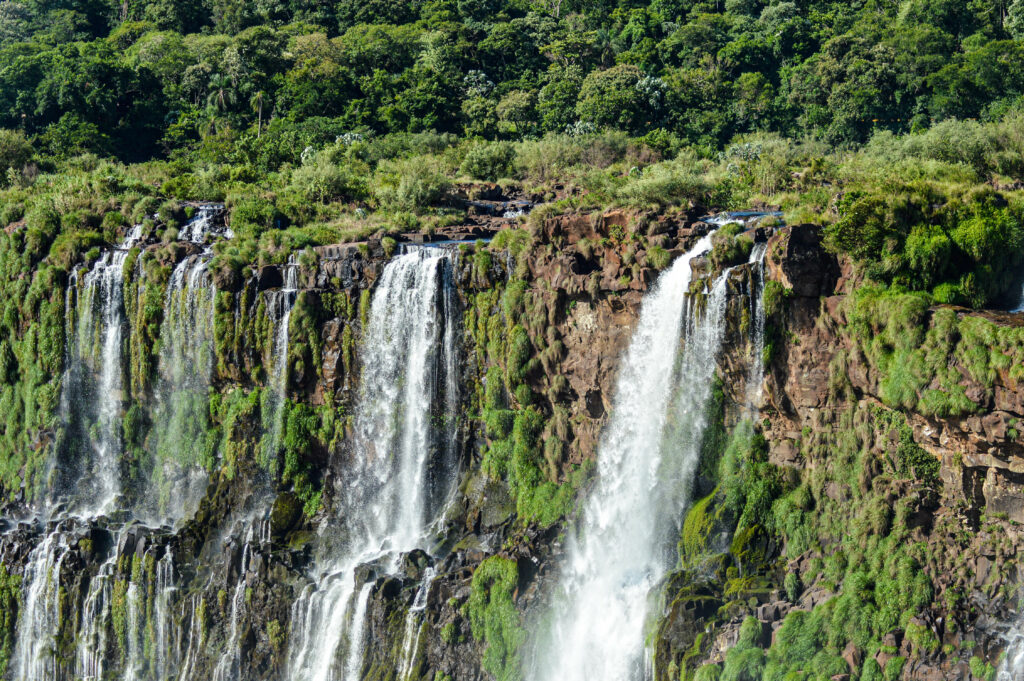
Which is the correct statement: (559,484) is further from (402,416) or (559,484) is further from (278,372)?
(278,372)

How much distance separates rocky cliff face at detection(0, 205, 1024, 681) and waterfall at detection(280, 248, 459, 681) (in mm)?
684

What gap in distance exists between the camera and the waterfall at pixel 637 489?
3494 cm

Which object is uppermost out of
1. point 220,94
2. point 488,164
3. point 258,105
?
point 220,94

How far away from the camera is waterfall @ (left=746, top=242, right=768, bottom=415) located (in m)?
34.2

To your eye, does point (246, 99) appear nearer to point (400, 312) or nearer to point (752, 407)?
point (400, 312)

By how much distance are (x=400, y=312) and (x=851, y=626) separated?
2075 cm

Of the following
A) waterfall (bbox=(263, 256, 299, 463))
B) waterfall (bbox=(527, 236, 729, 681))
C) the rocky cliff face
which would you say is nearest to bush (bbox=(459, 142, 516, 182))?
the rocky cliff face

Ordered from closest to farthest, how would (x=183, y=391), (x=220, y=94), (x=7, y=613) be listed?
(x=7, y=613) → (x=183, y=391) → (x=220, y=94)

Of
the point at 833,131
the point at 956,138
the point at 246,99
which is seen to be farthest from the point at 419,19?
the point at 956,138

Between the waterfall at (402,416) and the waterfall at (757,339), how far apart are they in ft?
40.0

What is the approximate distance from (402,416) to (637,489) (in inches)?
411

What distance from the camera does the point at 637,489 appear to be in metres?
36.8

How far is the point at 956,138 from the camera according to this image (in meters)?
52.5

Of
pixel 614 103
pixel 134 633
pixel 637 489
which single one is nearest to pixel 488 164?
pixel 614 103
